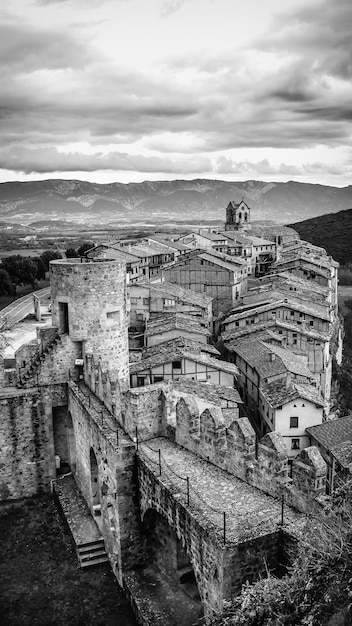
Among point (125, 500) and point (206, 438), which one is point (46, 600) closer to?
point (125, 500)

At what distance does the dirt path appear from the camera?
612 inches

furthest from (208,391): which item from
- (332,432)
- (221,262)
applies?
(221,262)

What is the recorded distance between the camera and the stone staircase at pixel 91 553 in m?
17.8

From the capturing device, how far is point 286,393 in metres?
30.2

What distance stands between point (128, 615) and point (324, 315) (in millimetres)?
32987

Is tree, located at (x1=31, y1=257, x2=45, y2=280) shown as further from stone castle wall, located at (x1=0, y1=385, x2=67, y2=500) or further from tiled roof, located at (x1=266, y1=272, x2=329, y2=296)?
stone castle wall, located at (x1=0, y1=385, x2=67, y2=500)

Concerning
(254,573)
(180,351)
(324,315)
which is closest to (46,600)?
(254,573)

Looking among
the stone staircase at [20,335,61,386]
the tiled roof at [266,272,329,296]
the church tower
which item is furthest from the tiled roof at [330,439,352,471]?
the church tower

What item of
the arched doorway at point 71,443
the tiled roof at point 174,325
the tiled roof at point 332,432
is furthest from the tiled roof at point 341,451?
the tiled roof at point 174,325

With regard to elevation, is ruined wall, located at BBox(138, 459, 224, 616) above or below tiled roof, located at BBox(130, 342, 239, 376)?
above

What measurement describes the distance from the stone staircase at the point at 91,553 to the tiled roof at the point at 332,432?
1281 cm

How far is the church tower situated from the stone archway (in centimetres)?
9155

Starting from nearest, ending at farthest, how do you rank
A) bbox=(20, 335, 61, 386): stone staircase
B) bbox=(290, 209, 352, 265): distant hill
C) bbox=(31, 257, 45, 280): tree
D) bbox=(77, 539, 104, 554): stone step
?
bbox=(77, 539, 104, 554): stone step, bbox=(20, 335, 61, 386): stone staircase, bbox=(31, 257, 45, 280): tree, bbox=(290, 209, 352, 265): distant hill

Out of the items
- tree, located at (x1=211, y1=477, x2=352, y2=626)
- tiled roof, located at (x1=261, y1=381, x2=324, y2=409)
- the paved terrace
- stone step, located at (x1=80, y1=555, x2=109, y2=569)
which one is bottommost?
stone step, located at (x1=80, y1=555, x2=109, y2=569)
